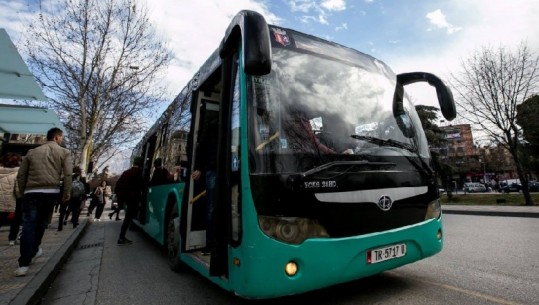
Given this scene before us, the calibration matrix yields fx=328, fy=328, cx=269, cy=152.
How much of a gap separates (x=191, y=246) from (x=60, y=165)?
91.8 inches

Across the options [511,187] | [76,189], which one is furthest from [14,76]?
[511,187]

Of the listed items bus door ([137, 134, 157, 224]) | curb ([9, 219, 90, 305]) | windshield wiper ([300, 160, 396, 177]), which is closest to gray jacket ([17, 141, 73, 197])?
curb ([9, 219, 90, 305])

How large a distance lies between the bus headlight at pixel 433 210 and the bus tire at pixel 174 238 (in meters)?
3.13

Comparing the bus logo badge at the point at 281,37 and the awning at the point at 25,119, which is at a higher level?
the awning at the point at 25,119

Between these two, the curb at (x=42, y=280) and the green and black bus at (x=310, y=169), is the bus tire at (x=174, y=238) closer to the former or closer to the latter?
the green and black bus at (x=310, y=169)

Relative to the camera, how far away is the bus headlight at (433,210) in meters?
3.37

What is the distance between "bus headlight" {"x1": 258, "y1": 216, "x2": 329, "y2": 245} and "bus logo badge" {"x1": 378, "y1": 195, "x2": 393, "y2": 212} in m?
0.70

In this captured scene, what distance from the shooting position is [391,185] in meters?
3.06

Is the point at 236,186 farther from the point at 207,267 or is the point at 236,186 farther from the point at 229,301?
the point at 229,301

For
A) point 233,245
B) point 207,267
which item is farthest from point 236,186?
point 207,267

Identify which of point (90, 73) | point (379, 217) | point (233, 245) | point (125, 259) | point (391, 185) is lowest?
point (125, 259)

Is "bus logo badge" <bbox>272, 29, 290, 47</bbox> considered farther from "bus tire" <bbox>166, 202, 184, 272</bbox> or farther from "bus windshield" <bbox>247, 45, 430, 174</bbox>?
"bus tire" <bbox>166, 202, 184, 272</bbox>

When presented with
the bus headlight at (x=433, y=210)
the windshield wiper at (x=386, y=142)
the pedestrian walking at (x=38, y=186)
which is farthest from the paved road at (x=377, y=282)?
the windshield wiper at (x=386, y=142)

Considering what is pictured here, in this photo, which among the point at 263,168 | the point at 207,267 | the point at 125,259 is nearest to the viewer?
the point at 263,168
